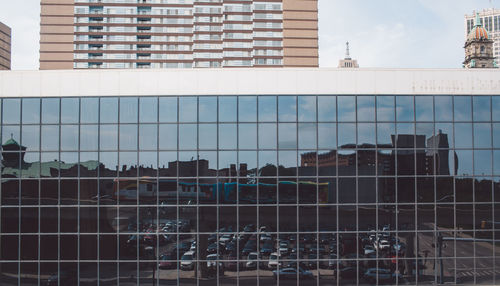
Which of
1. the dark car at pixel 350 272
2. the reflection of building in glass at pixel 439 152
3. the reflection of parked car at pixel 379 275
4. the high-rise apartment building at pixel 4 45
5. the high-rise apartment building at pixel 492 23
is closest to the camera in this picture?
the dark car at pixel 350 272

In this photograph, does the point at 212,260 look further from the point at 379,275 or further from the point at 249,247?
the point at 379,275

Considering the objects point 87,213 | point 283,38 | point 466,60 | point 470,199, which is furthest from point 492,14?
point 87,213

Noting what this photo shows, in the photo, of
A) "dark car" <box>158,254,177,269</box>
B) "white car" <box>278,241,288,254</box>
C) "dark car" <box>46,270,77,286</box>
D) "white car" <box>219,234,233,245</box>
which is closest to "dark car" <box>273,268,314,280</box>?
"white car" <box>278,241,288,254</box>

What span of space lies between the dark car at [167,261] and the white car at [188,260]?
0.43m

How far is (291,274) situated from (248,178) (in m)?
5.64

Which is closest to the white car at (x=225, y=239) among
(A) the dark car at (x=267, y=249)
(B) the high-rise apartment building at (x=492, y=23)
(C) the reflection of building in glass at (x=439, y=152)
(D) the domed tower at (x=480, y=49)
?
(A) the dark car at (x=267, y=249)

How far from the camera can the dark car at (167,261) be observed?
797 inches

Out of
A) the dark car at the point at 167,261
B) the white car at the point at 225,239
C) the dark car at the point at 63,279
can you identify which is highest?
the white car at the point at 225,239

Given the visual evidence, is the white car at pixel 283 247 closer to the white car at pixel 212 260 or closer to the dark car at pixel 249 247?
the dark car at pixel 249 247

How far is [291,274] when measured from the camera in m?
20.2

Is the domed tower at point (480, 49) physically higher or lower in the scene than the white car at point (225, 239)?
higher

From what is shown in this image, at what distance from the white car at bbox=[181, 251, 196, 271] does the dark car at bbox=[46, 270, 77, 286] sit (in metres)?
5.87

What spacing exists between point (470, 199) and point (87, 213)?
21.0 m

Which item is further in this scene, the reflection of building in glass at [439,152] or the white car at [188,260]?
the reflection of building in glass at [439,152]
